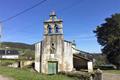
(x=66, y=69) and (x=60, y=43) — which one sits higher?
(x=60, y=43)

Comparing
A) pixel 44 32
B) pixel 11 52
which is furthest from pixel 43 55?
pixel 11 52

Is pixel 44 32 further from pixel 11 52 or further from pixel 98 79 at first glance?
pixel 11 52

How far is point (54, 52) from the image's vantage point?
32.6 metres

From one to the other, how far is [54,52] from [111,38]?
857 inches

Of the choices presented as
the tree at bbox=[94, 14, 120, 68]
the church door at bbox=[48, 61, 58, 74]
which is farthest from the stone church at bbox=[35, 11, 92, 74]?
the tree at bbox=[94, 14, 120, 68]

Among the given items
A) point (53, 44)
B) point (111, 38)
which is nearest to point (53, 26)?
point (53, 44)

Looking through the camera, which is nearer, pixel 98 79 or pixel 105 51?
pixel 98 79

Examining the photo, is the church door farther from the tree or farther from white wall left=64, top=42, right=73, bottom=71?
the tree

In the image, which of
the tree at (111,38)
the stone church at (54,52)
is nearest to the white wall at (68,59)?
the stone church at (54,52)

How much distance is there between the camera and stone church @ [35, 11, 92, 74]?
32.3 meters

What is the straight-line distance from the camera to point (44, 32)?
32906mm

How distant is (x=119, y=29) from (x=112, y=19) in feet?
11.1

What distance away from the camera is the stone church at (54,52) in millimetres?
32281

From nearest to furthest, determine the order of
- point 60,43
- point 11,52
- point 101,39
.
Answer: point 60,43 < point 101,39 < point 11,52
